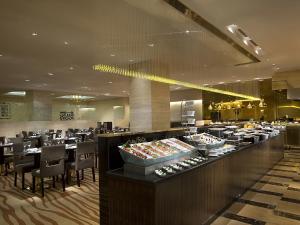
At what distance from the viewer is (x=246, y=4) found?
434 centimetres

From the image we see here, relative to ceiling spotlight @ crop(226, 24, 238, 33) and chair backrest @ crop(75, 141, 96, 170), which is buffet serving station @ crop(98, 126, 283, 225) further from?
ceiling spotlight @ crop(226, 24, 238, 33)

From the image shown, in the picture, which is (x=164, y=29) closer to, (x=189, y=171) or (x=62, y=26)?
(x=62, y=26)

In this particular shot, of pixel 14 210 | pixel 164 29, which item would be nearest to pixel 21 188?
pixel 14 210

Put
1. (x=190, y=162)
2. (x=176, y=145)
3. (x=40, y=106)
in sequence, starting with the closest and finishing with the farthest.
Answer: (x=190, y=162) < (x=176, y=145) < (x=40, y=106)

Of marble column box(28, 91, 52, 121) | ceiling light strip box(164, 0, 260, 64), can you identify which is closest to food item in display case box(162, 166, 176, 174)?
ceiling light strip box(164, 0, 260, 64)

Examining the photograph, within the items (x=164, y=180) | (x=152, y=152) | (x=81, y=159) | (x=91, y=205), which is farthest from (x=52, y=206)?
(x=164, y=180)

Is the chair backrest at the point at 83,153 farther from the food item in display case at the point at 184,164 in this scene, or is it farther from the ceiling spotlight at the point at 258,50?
the ceiling spotlight at the point at 258,50

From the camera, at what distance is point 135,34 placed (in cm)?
579

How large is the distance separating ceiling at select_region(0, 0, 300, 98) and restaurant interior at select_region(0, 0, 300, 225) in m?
0.03

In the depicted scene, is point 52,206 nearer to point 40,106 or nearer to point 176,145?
point 176,145

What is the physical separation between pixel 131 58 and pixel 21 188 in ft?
16.9

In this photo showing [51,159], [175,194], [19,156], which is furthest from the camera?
[19,156]

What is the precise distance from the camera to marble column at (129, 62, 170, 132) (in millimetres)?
8891

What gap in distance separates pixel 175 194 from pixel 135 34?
4.34 meters
